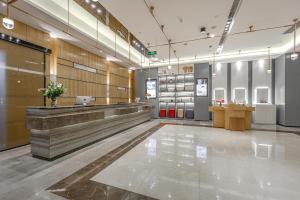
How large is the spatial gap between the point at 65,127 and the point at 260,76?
10690 mm

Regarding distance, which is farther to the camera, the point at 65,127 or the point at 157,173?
the point at 65,127

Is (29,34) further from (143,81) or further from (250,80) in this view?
(250,80)

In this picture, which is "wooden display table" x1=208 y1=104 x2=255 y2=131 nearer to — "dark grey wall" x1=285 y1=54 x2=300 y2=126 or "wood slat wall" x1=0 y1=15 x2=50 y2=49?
"dark grey wall" x1=285 y1=54 x2=300 y2=126

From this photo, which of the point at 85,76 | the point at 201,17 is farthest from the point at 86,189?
the point at 85,76

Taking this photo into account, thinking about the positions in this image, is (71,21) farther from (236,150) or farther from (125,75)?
(236,150)

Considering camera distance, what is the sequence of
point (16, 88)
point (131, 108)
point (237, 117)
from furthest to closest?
point (131, 108)
point (237, 117)
point (16, 88)

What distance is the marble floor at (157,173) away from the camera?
7.14 ft

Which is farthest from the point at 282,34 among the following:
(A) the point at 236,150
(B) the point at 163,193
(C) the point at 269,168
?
(B) the point at 163,193

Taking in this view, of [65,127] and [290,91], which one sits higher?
[290,91]

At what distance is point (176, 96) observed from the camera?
1119cm

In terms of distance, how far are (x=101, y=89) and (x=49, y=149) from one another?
17.3 ft

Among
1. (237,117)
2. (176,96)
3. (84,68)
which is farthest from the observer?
(176,96)

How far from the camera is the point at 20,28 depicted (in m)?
4.44

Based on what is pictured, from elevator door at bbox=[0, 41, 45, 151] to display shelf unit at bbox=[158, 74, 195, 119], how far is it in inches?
319
